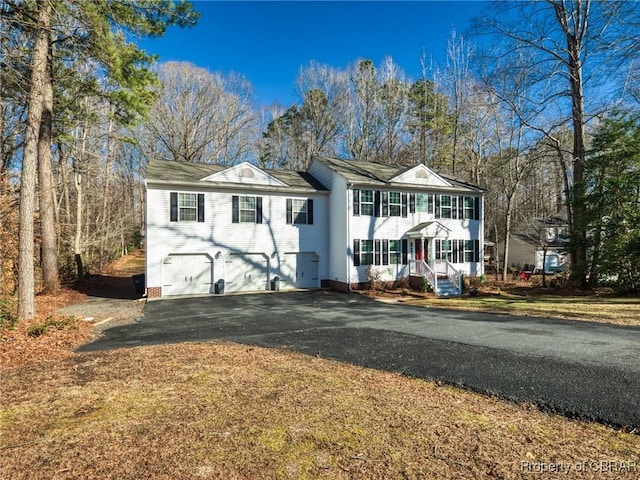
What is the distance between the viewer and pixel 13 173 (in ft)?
43.9

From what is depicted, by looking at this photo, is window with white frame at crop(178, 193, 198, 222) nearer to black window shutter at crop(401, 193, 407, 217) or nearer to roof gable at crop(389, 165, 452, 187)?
roof gable at crop(389, 165, 452, 187)

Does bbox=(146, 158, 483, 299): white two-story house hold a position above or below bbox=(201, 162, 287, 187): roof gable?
below

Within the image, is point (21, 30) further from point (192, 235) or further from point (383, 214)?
point (383, 214)

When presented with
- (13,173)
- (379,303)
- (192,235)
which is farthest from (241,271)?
(13,173)

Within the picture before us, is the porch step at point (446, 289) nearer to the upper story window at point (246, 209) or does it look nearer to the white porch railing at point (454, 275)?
the white porch railing at point (454, 275)

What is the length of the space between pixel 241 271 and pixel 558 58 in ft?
62.7

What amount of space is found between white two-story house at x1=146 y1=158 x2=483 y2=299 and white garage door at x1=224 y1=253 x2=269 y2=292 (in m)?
0.05

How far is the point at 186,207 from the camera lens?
16547 mm

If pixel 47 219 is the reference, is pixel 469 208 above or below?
above

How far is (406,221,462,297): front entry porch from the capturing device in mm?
17812

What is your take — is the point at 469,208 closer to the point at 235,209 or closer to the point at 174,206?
the point at 235,209

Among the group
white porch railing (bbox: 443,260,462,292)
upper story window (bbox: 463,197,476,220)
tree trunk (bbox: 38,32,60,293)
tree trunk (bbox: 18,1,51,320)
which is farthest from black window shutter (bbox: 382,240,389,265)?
tree trunk (bbox: 38,32,60,293)

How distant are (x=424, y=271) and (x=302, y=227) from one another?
22.6ft

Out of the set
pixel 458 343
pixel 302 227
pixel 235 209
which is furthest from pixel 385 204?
pixel 458 343
